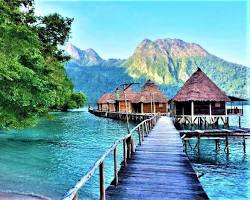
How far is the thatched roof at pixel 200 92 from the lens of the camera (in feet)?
136

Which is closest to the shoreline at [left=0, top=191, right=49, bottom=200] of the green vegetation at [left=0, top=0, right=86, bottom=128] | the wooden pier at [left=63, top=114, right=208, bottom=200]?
the green vegetation at [left=0, top=0, right=86, bottom=128]

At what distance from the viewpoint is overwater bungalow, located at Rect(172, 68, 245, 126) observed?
41.5 meters

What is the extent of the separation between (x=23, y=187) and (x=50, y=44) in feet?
48.0

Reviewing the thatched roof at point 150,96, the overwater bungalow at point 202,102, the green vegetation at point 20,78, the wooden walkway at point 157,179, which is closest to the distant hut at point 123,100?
the thatched roof at point 150,96

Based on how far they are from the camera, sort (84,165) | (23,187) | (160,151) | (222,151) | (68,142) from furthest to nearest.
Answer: (68,142)
(222,151)
(84,165)
(23,187)
(160,151)

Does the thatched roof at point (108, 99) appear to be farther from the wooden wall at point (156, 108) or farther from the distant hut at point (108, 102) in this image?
the wooden wall at point (156, 108)

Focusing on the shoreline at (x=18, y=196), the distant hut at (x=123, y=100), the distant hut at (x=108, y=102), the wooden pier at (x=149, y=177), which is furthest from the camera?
the distant hut at (x=108, y=102)

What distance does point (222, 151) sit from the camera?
30.8m

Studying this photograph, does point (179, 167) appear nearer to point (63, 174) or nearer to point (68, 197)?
point (68, 197)

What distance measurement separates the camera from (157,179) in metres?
10.2

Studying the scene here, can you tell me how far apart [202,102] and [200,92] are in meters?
1.26

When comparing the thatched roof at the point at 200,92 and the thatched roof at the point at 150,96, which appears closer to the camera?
the thatched roof at the point at 200,92

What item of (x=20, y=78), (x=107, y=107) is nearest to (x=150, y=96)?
(x=107, y=107)

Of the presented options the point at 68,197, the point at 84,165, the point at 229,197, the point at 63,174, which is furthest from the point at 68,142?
the point at 68,197
